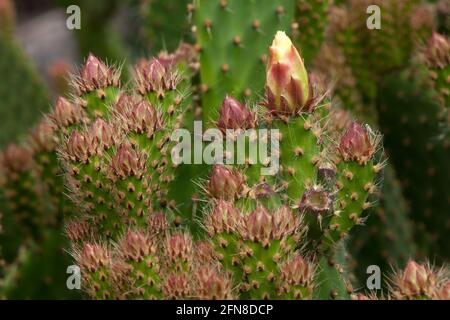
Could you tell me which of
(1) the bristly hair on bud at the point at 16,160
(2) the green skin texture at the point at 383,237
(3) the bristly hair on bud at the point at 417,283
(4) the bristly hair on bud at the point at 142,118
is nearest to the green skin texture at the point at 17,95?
(1) the bristly hair on bud at the point at 16,160

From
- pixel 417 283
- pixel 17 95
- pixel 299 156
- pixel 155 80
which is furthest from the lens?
pixel 17 95

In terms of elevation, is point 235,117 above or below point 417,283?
above

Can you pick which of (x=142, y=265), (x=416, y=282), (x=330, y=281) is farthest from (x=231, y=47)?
(x=416, y=282)

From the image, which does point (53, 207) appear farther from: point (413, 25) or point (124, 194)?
point (413, 25)

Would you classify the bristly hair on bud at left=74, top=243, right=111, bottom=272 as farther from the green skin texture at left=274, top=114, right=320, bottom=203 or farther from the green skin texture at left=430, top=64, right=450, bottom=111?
the green skin texture at left=430, top=64, right=450, bottom=111

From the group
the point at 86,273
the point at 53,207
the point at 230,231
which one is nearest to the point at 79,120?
the point at 86,273

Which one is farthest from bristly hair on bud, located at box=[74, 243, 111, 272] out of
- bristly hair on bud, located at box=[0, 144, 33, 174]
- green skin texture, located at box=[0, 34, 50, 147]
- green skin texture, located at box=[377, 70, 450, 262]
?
green skin texture, located at box=[0, 34, 50, 147]

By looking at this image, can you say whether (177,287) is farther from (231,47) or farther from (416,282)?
(231,47)

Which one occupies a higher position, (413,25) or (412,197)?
(413,25)
